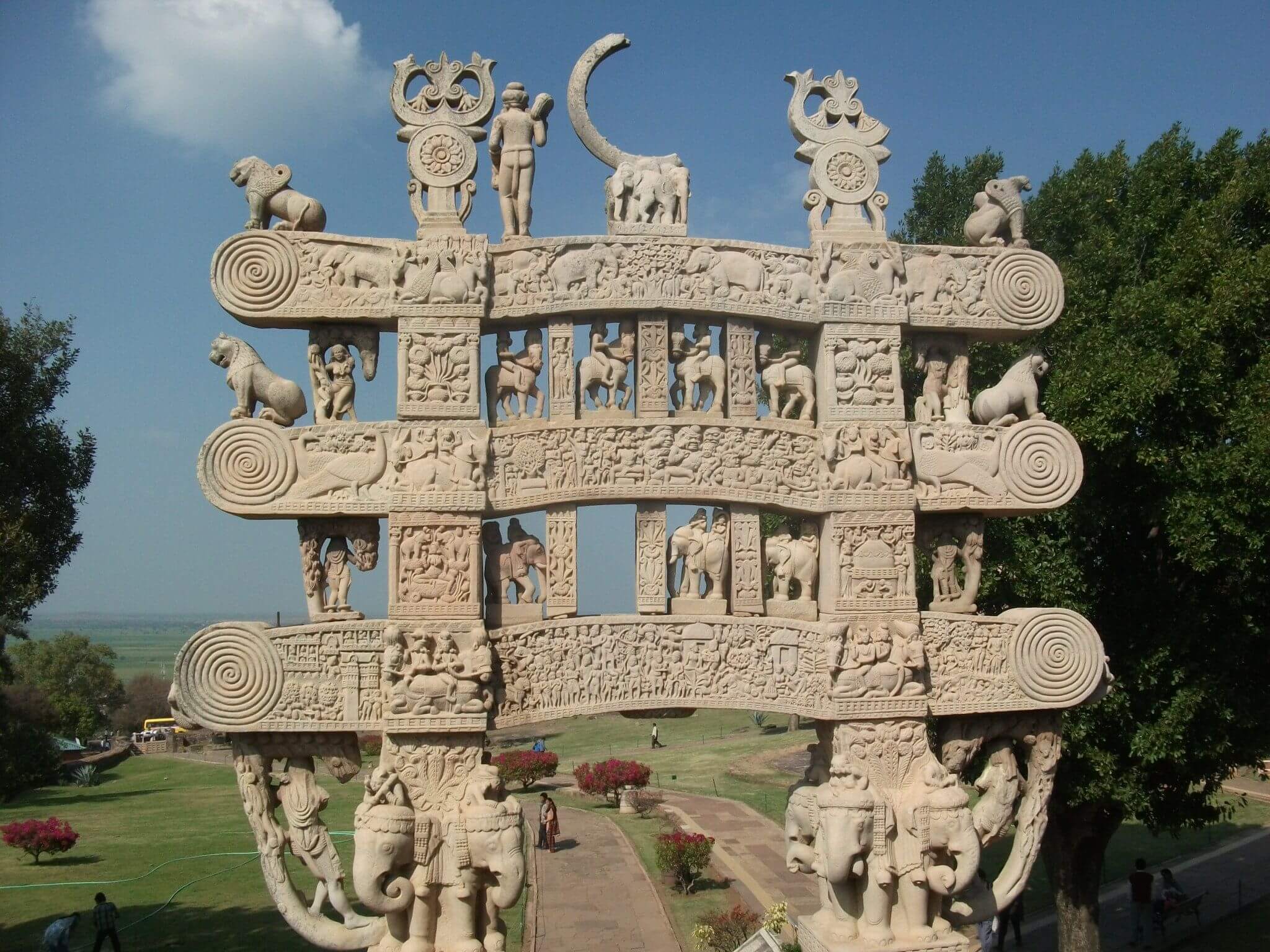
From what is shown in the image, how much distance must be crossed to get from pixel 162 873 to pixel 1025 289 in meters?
14.6

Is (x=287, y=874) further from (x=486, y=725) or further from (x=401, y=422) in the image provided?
(x=401, y=422)

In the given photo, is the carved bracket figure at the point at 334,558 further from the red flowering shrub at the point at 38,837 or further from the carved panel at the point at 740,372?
the red flowering shrub at the point at 38,837

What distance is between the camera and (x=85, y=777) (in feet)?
85.7

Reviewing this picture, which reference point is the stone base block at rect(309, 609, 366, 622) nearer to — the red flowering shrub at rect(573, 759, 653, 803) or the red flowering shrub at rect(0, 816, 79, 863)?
the red flowering shrub at rect(0, 816, 79, 863)

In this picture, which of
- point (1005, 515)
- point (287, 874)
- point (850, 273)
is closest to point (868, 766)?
point (1005, 515)

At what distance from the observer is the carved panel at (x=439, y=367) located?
7145mm

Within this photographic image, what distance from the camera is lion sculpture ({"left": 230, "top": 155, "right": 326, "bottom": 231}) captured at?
7.30 metres

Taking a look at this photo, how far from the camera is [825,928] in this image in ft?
23.7

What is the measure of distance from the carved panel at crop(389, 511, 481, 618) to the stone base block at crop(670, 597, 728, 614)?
4.85 ft

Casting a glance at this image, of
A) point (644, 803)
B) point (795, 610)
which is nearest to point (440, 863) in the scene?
point (795, 610)

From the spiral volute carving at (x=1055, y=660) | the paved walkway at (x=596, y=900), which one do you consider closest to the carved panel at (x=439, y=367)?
the spiral volute carving at (x=1055, y=660)

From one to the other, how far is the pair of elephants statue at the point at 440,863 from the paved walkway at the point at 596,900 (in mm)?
5961

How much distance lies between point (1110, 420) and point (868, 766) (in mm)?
4682

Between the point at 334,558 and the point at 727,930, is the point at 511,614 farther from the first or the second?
the point at 727,930
